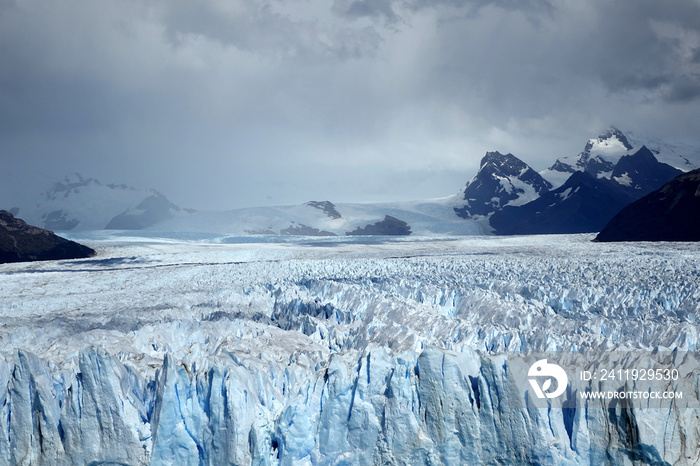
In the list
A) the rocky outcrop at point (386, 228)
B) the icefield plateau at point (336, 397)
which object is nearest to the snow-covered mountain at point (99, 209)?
the rocky outcrop at point (386, 228)

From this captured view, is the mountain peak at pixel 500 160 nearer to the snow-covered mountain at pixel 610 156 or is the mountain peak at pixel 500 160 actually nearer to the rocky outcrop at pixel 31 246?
the snow-covered mountain at pixel 610 156

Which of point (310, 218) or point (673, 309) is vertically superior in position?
point (310, 218)

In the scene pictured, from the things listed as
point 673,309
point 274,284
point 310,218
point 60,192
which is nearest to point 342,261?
point 274,284

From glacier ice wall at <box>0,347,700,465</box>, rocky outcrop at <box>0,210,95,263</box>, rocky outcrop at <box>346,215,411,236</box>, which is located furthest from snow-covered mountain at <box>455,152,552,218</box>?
glacier ice wall at <box>0,347,700,465</box>

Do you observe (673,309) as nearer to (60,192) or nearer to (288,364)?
(288,364)
